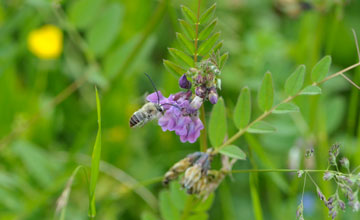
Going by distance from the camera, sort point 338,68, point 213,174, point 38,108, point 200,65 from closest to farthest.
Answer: point 200,65 → point 213,174 → point 38,108 → point 338,68

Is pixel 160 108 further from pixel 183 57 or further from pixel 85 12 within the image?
pixel 85 12

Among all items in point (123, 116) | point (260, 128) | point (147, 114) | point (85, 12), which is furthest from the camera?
point (123, 116)

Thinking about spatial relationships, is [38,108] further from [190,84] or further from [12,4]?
[190,84]

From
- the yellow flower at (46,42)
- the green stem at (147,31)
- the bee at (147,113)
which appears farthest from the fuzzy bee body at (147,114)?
the yellow flower at (46,42)

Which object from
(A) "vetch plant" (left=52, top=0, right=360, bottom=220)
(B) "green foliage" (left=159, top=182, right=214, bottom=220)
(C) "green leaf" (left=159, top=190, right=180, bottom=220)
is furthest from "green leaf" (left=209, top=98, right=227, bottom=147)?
(C) "green leaf" (left=159, top=190, right=180, bottom=220)

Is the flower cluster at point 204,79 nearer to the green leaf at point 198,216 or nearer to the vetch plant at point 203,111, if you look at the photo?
the vetch plant at point 203,111

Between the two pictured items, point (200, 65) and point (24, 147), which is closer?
point (200, 65)

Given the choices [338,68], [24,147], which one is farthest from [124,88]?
[338,68]

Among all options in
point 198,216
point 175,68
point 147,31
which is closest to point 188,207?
point 198,216
